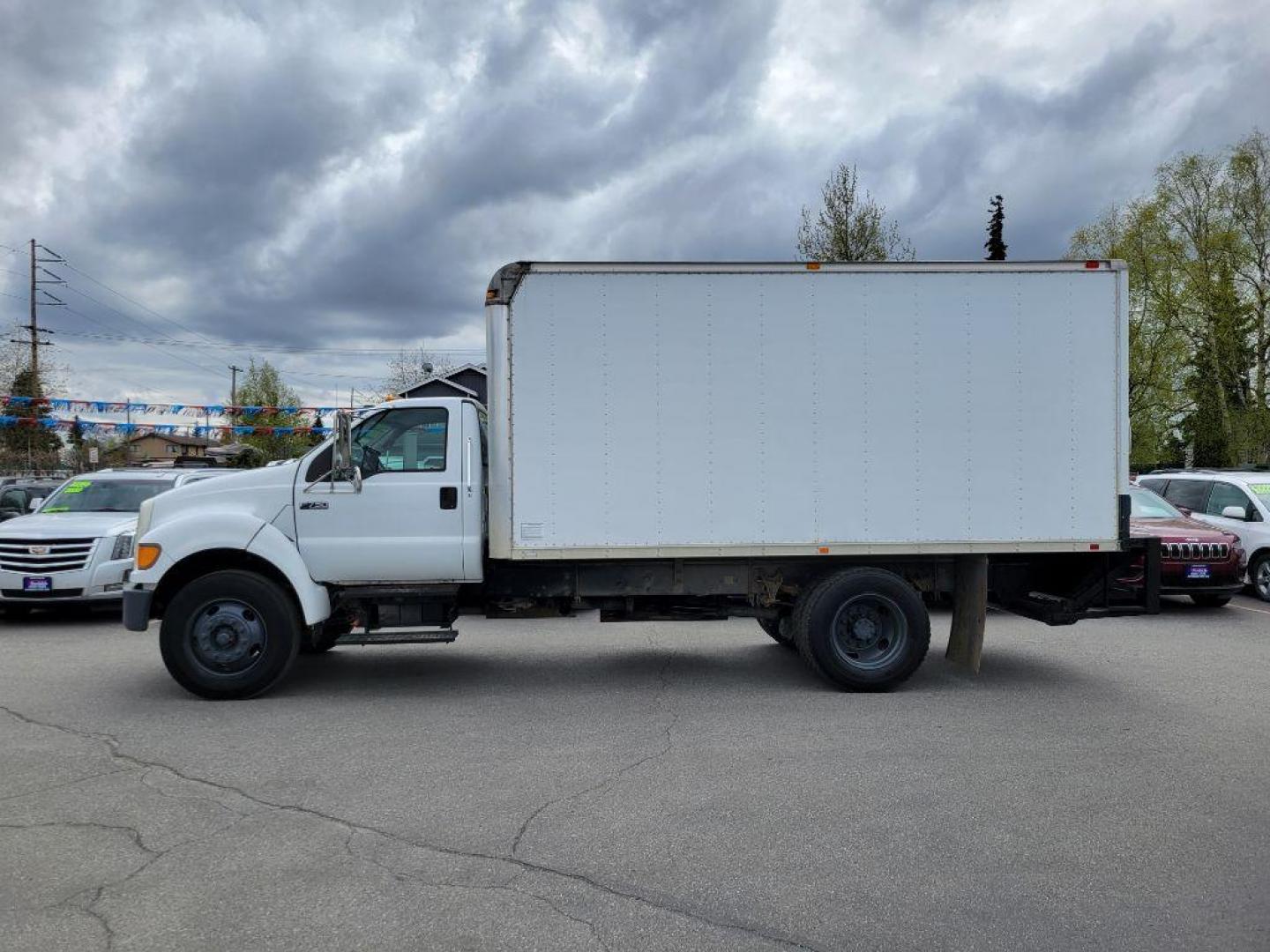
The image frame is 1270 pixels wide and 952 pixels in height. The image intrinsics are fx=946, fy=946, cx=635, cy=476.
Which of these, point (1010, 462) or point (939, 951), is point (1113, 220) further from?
point (939, 951)

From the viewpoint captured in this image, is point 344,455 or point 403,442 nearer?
point 344,455

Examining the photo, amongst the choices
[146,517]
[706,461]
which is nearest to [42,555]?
[146,517]

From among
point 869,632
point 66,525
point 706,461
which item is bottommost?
point 869,632

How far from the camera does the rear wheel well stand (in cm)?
739

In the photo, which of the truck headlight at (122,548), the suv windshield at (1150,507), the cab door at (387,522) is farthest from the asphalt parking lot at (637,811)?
the suv windshield at (1150,507)

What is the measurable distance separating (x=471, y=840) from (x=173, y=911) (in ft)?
4.15

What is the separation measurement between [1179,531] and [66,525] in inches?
552

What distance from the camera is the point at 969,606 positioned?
26.0 ft

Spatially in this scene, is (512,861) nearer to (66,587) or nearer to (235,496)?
(235,496)

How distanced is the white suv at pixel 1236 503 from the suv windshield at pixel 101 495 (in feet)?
49.7

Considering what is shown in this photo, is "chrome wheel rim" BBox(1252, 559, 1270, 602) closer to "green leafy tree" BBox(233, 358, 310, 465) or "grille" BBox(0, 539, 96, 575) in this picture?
"grille" BBox(0, 539, 96, 575)

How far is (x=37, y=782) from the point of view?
5.26 meters

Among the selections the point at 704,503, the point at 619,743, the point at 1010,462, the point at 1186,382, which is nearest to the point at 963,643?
the point at 1010,462

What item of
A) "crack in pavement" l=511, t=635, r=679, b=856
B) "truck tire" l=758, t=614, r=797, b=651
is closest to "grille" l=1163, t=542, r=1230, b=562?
"truck tire" l=758, t=614, r=797, b=651
